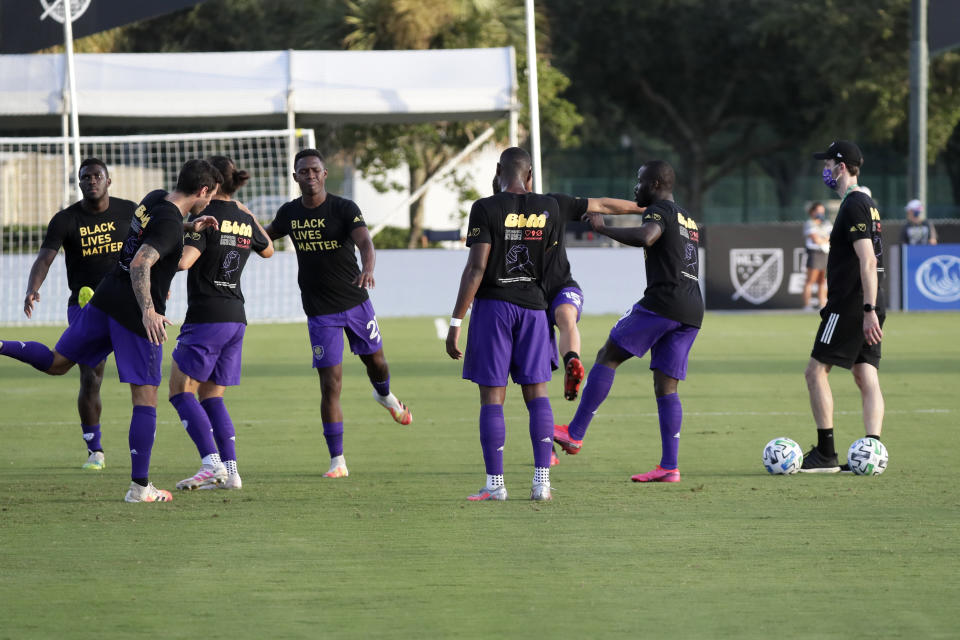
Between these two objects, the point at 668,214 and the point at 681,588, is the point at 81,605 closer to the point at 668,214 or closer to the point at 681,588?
the point at 681,588

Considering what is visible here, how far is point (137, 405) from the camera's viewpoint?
→ 28.0 ft

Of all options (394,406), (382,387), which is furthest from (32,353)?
(394,406)

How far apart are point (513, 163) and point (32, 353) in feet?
10.2

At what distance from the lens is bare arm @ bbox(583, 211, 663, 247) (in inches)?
341

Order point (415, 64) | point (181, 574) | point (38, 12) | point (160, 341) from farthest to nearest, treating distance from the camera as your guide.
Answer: point (415, 64)
point (38, 12)
point (160, 341)
point (181, 574)

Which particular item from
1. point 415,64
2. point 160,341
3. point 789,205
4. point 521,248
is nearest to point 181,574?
point 160,341

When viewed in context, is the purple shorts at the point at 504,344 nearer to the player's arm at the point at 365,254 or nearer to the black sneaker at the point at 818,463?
the player's arm at the point at 365,254

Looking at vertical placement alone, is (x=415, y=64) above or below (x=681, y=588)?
above

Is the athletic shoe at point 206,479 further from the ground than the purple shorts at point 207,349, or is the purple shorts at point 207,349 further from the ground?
the purple shorts at point 207,349

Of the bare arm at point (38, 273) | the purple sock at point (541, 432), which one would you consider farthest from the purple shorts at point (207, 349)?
the purple sock at point (541, 432)

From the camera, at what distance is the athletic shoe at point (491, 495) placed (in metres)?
8.54

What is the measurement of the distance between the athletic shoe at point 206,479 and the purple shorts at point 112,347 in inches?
30.1

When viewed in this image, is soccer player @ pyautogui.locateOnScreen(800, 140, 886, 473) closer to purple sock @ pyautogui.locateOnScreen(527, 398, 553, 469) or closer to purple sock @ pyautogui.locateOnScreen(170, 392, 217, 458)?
purple sock @ pyautogui.locateOnScreen(527, 398, 553, 469)

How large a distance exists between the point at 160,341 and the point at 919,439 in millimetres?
5861
